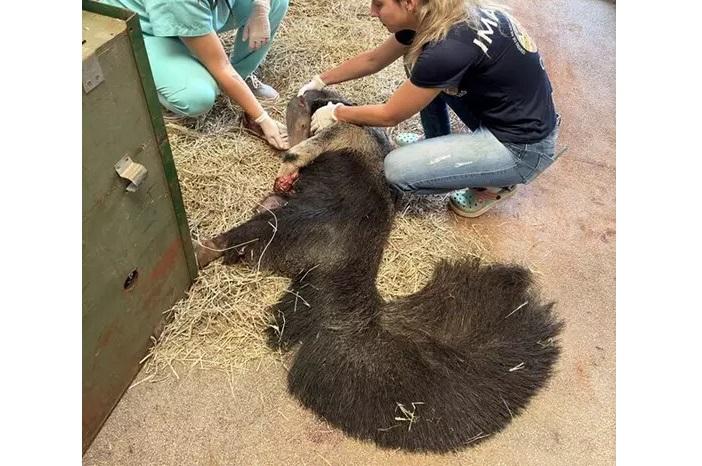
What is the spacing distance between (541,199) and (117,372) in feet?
5.75

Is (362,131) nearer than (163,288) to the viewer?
No

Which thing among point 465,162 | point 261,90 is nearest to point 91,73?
point 465,162

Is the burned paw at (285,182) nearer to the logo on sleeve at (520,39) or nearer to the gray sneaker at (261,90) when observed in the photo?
the gray sneaker at (261,90)

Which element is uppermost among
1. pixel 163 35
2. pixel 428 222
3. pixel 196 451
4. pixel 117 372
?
pixel 163 35

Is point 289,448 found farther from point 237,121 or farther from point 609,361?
point 237,121

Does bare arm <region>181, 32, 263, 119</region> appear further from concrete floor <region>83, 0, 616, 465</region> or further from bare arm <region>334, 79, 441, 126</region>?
concrete floor <region>83, 0, 616, 465</region>

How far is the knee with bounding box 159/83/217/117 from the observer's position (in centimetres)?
222

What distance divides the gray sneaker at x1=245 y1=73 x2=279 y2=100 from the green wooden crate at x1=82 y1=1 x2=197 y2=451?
1.12 meters

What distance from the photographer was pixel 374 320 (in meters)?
1.82

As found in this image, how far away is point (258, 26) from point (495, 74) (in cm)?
105

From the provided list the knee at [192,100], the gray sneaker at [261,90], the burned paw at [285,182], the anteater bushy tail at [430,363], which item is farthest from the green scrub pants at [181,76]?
the anteater bushy tail at [430,363]

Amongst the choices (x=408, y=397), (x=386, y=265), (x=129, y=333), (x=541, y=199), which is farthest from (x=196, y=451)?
(x=541, y=199)

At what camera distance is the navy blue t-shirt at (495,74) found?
173cm

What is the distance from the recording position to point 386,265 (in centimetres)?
206
